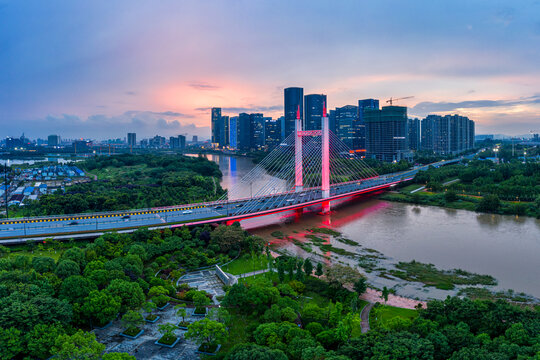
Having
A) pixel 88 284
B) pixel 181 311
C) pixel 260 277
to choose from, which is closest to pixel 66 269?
pixel 88 284

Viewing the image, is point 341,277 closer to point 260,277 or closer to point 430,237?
point 260,277

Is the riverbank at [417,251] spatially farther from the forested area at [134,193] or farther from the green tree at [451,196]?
the forested area at [134,193]

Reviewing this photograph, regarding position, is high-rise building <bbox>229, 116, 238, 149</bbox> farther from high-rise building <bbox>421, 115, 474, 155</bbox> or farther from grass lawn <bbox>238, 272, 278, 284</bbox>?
grass lawn <bbox>238, 272, 278, 284</bbox>

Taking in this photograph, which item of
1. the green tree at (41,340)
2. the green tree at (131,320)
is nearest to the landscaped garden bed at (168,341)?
the green tree at (131,320)

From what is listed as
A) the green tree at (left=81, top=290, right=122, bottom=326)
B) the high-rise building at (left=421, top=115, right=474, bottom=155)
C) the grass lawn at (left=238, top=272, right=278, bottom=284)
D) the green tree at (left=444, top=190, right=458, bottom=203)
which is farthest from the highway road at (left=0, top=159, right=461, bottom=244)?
the high-rise building at (left=421, top=115, right=474, bottom=155)

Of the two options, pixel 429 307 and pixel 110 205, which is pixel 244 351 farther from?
pixel 110 205
